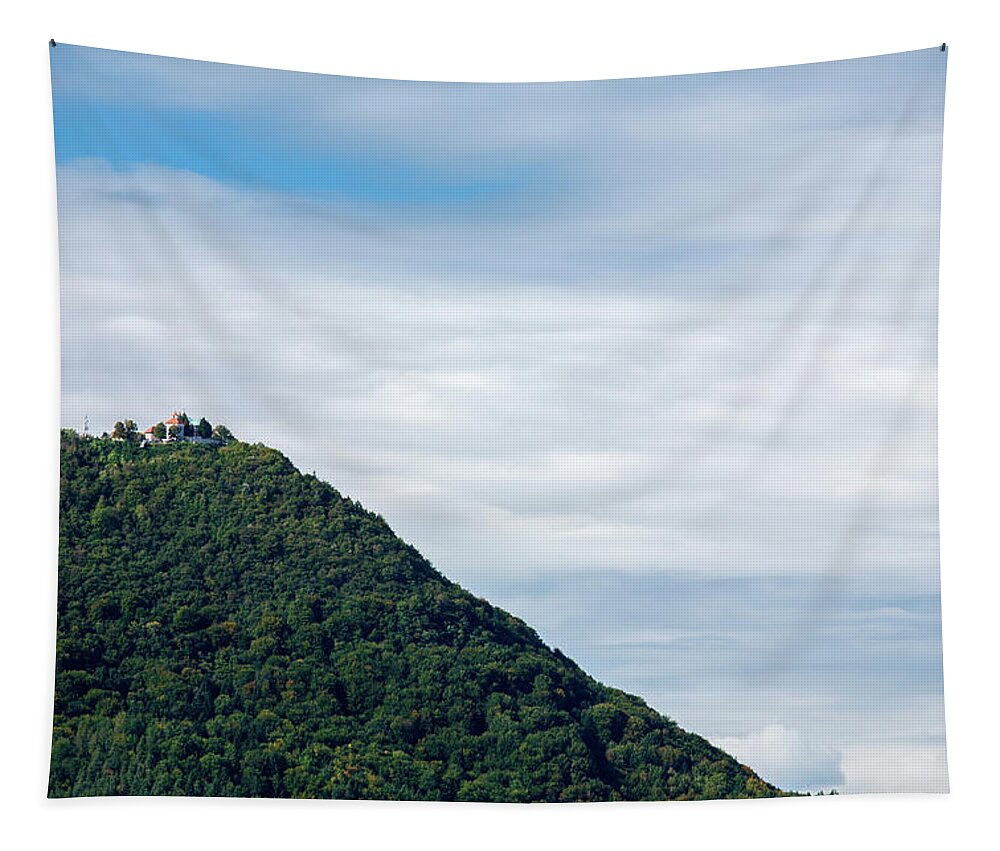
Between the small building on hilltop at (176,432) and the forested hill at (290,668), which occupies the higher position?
the small building on hilltop at (176,432)

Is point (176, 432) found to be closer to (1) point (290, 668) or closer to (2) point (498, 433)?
(1) point (290, 668)

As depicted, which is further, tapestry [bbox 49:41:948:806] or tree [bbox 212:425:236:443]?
tree [bbox 212:425:236:443]

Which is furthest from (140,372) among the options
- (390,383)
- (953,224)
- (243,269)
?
(953,224)

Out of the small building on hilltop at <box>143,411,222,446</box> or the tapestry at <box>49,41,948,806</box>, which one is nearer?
the tapestry at <box>49,41,948,806</box>

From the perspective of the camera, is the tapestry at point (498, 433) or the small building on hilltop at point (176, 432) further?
the small building on hilltop at point (176, 432)

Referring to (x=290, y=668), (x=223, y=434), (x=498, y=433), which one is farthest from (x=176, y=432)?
(x=498, y=433)

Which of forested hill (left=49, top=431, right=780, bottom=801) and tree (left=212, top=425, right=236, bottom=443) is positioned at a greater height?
tree (left=212, top=425, right=236, bottom=443)
